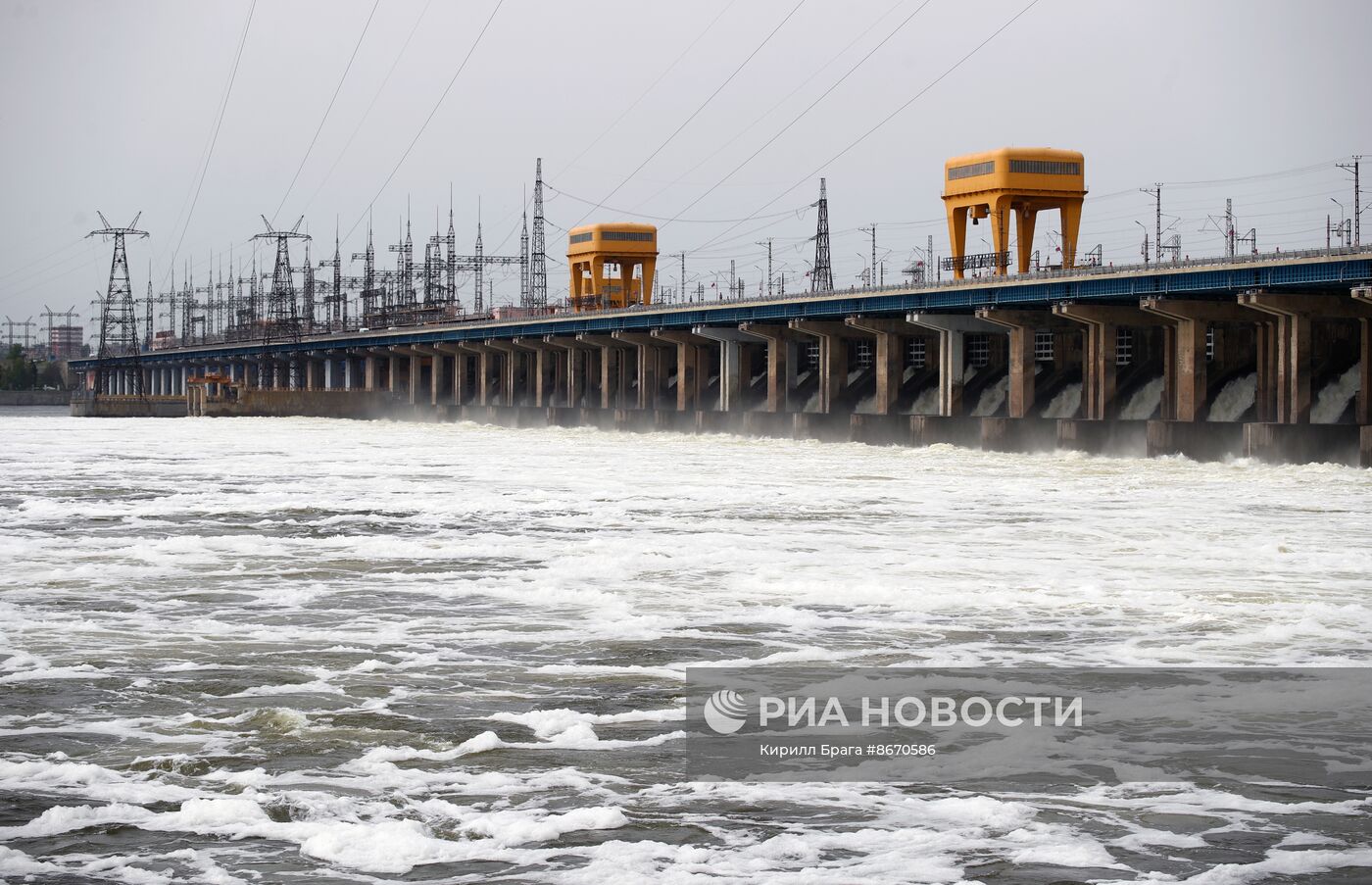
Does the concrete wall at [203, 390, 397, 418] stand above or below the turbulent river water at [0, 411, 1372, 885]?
above

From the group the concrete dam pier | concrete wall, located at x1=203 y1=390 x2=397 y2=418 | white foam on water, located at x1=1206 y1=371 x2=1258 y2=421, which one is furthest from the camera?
concrete wall, located at x1=203 y1=390 x2=397 y2=418

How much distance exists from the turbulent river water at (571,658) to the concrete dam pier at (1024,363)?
66.1 ft

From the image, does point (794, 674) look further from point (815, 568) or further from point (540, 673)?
point (815, 568)

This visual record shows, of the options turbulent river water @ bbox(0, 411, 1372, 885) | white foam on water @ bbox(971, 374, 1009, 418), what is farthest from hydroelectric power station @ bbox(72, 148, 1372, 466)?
turbulent river water @ bbox(0, 411, 1372, 885)

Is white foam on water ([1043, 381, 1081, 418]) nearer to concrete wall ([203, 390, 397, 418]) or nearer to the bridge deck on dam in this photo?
the bridge deck on dam

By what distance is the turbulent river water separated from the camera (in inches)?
345

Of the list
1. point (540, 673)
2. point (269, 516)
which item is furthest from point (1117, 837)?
point (269, 516)

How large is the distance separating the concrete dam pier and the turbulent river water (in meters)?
20.1

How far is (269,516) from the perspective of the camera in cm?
3002

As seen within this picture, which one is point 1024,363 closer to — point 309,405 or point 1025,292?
point 1025,292

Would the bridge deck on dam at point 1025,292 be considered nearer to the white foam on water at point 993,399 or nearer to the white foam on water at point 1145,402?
the white foam on water at point 1145,402

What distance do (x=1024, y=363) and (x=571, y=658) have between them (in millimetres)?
56634

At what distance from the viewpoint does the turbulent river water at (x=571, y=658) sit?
8.77 m

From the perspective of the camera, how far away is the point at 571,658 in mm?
14789
